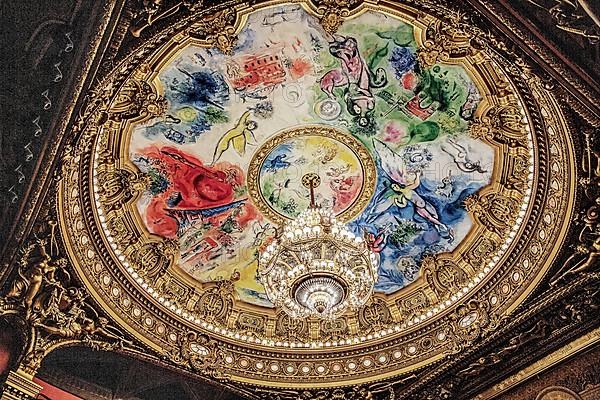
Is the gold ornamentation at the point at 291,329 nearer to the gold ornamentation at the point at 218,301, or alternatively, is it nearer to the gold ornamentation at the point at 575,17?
the gold ornamentation at the point at 218,301

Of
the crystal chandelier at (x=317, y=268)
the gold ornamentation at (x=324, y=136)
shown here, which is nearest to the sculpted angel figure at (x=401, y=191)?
the gold ornamentation at (x=324, y=136)

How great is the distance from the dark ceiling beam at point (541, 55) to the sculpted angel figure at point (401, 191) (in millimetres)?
4579

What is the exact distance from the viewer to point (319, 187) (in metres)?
12.6

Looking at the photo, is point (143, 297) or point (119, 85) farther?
point (143, 297)

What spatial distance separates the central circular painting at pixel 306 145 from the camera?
10.4 metres

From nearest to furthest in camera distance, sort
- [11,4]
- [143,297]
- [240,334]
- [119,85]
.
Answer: [11,4] → [119,85] → [143,297] → [240,334]

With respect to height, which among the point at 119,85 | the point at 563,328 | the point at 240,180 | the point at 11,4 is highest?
the point at 240,180

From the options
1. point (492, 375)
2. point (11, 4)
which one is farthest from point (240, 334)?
point (11, 4)

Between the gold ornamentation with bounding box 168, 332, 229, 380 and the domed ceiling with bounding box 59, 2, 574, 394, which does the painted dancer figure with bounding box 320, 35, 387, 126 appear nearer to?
the domed ceiling with bounding box 59, 2, 574, 394

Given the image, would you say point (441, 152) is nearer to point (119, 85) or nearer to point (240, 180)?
point (240, 180)

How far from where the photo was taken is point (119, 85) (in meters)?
8.93

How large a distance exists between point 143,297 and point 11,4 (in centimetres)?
706

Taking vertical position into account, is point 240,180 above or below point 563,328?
→ above

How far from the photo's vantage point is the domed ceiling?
10.2m
